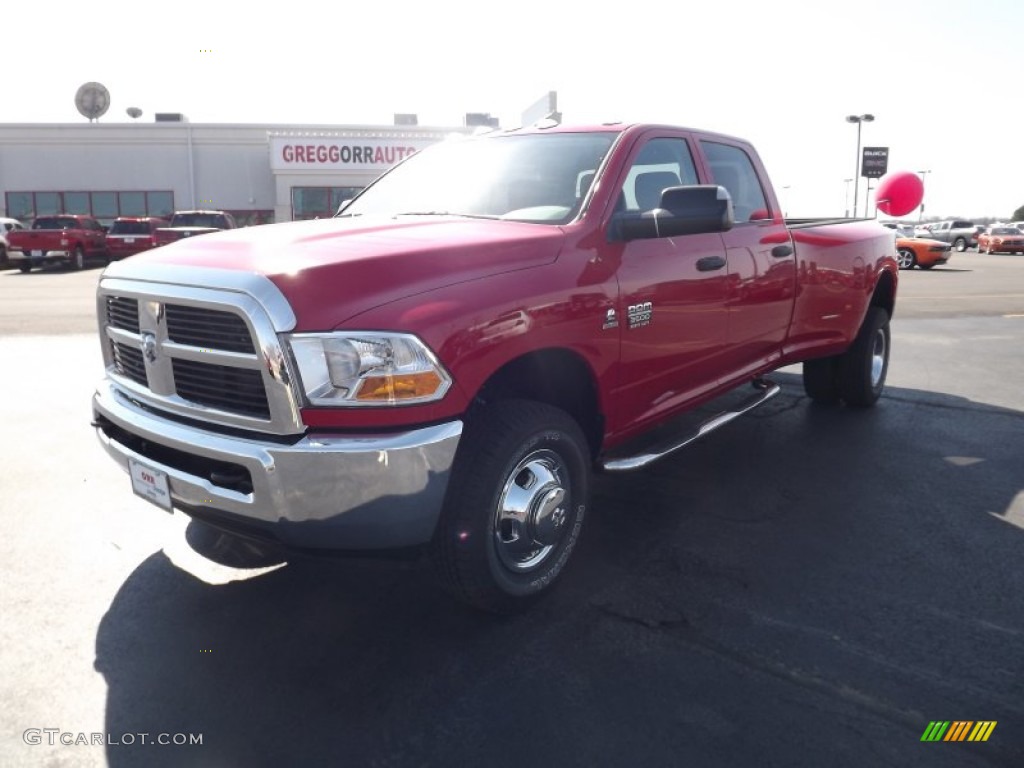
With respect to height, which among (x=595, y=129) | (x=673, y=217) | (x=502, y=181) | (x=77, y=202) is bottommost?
(x=673, y=217)

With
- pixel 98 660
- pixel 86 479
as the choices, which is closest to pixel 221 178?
pixel 86 479

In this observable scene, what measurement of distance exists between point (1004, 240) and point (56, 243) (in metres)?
38.0

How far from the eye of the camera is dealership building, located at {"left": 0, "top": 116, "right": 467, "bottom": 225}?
3544 centimetres

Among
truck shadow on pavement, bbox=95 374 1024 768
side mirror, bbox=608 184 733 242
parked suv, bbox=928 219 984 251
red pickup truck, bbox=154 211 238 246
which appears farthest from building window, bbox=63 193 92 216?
parked suv, bbox=928 219 984 251

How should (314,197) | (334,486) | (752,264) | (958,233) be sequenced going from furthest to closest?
(958,233), (314,197), (752,264), (334,486)

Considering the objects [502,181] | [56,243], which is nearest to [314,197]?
[56,243]

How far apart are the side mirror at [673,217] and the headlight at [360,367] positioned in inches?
50.0

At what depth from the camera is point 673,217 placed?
3500 mm

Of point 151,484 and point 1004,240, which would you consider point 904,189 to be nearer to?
point 151,484

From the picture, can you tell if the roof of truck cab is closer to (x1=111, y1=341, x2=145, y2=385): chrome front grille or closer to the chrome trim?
the chrome trim

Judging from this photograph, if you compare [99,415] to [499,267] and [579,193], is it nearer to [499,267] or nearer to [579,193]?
[499,267]

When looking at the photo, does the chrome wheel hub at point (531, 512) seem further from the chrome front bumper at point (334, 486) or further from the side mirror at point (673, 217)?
the side mirror at point (673, 217)

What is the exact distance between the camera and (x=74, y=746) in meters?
2.49

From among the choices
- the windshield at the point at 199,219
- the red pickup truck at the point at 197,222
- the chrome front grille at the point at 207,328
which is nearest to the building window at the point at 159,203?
the red pickup truck at the point at 197,222
